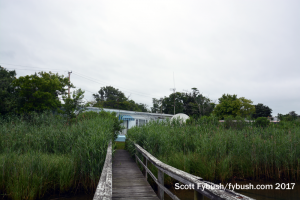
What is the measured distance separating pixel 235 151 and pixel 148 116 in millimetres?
21547

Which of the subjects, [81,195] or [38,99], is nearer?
[81,195]

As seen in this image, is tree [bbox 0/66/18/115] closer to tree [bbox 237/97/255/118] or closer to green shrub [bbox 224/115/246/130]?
green shrub [bbox 224/115/246/130]

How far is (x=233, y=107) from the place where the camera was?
39.3 metres

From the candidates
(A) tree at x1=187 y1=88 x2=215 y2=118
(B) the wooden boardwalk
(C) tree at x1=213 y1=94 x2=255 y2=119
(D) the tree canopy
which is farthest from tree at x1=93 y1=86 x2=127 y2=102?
(B) the wooden boardwalk

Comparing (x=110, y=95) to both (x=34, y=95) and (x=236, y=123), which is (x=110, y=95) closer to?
(x=34, y=95)

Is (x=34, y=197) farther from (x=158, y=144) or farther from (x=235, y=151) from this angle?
(x=235, y=151)

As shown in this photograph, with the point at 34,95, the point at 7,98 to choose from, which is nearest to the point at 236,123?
the point at 34,95

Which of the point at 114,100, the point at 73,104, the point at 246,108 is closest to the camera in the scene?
the point at 73,104

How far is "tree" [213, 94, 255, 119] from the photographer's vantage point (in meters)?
39.3

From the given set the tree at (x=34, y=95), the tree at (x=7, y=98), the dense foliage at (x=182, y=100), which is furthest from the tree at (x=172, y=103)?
the tree at (x=7, y=98)

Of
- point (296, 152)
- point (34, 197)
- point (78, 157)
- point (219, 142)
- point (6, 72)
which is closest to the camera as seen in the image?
point (34, 197)

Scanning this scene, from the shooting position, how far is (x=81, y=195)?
582 cm

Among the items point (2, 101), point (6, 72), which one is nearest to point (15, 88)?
point (2, 101)

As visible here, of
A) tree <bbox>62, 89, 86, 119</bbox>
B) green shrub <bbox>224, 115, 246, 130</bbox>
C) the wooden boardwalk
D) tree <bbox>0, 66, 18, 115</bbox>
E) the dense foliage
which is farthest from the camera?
the dense foliage
